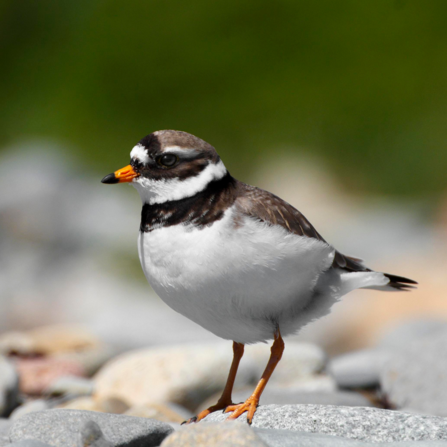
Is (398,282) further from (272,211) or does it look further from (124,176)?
(124,176)

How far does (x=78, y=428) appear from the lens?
3543mm

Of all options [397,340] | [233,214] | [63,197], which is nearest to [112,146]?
[63,197]

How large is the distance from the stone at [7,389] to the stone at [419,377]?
11.0 feet

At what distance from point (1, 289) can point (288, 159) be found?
7.96 metres

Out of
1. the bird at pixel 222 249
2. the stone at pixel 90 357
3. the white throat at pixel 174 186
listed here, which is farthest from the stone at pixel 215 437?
the stone at pixel 90 357

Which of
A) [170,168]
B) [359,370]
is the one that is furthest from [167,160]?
[359,370]

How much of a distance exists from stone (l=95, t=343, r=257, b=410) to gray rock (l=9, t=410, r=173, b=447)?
189cm

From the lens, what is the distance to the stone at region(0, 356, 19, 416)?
5.31m

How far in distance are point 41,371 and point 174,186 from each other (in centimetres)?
372

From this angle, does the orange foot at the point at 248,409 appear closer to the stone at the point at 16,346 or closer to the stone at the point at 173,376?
the stone at the point at 173,376

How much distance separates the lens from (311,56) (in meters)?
15.9

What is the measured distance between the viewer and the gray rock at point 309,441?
3080 mm

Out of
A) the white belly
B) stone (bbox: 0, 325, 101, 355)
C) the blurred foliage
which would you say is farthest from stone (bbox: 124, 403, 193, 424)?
the blurred foliage

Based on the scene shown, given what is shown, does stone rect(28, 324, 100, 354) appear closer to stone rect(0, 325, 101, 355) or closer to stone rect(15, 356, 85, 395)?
stone rect(0, 325, 101, 355)
